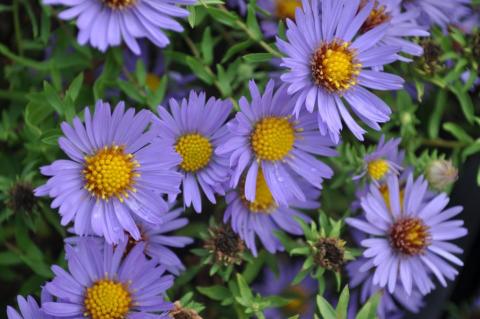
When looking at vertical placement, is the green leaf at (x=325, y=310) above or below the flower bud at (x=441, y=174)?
below

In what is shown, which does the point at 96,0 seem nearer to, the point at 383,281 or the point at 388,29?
the point at 388,29

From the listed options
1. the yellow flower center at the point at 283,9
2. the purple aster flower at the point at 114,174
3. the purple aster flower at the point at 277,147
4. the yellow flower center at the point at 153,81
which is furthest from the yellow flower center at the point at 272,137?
the yellow flower center at the point at 153,81

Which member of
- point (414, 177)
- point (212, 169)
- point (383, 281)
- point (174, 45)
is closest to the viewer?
point (212, 169)

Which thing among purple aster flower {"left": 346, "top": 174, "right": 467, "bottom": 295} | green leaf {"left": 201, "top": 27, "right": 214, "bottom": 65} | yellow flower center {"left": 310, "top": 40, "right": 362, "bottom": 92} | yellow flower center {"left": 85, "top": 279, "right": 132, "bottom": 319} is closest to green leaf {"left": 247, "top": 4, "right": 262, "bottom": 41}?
green leaf {"left": 201, "top": 27, "right": 214, "bottom": 65}

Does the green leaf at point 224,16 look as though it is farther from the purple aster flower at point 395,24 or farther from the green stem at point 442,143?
the green stem at point 442,143

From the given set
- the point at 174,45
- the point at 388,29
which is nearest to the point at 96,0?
the point at 174,45

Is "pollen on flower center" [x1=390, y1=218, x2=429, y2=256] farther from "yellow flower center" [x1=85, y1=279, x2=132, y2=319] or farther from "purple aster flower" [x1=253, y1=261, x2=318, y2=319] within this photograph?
"yellow flower center" [x1=85, y1=279, x2=132, y2=319]
